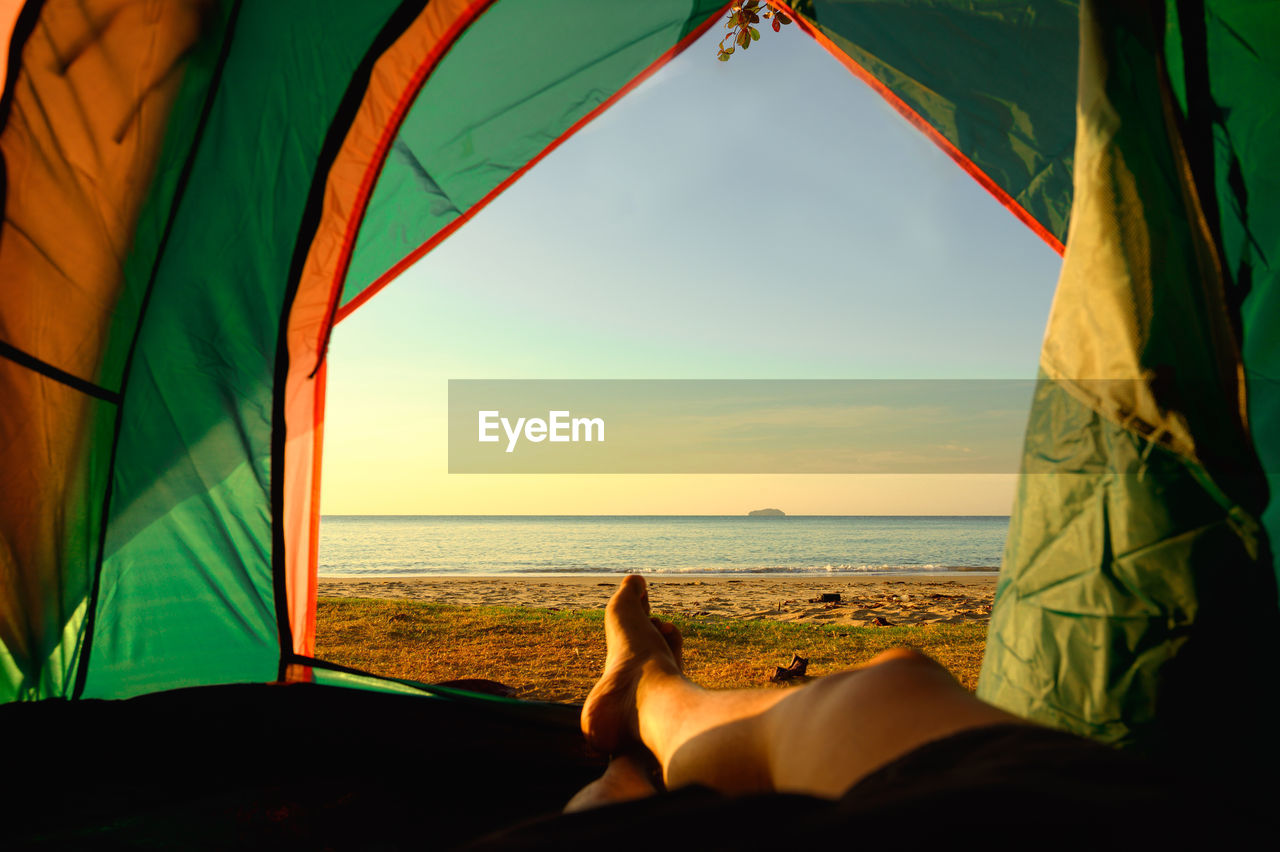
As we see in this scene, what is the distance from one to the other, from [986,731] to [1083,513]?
1.98 feet

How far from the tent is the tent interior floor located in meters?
0.06

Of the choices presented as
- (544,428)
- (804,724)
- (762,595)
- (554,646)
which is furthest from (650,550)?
(804,724)

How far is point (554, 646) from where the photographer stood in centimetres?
333

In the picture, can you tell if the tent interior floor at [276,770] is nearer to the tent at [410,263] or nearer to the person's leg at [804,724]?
the tent at [410,263]

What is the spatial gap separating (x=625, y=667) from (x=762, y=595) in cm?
680

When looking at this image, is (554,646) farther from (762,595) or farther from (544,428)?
(544,428)

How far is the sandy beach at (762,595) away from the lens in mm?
5793

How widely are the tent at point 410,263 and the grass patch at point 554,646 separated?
3.73ft

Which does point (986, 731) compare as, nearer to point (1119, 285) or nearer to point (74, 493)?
point (1119, 285)

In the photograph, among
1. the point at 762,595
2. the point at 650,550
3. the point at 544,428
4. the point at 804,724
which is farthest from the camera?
the point at 544,428

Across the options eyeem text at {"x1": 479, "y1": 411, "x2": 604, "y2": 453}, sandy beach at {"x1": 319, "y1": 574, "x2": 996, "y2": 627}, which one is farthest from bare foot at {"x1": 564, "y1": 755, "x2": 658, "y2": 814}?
eyeem text at {"x1": 479, "y1": 411, "x2": 604, "y2": 453}

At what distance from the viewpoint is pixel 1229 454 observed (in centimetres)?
95

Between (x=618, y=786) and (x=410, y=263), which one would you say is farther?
(x=410, y=263)

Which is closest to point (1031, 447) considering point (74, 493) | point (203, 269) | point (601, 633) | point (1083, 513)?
point (1083, 513)
